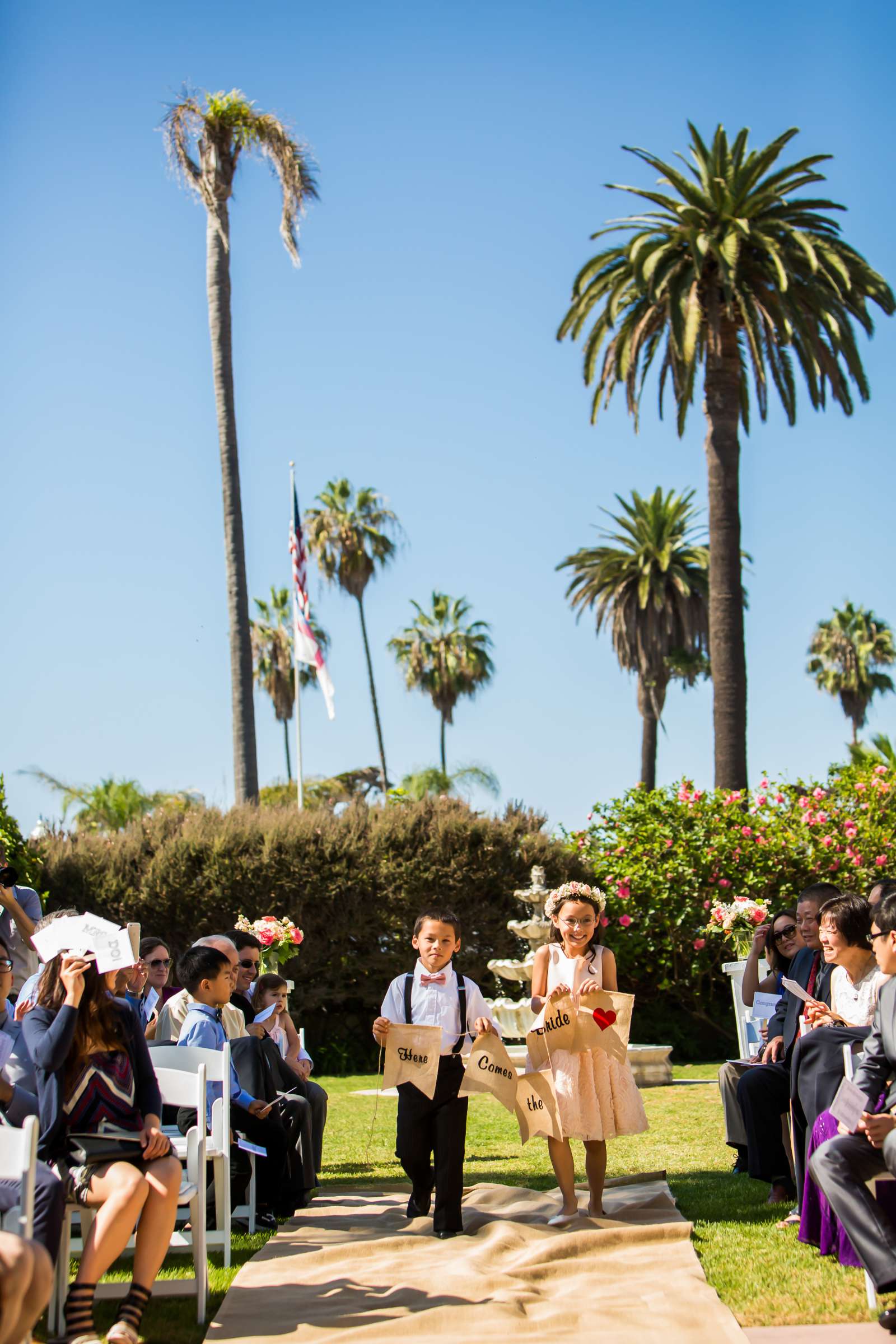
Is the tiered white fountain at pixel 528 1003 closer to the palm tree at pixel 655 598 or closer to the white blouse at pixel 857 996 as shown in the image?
the white blouse at pixel 857 996

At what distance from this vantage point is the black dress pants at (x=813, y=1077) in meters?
6.02

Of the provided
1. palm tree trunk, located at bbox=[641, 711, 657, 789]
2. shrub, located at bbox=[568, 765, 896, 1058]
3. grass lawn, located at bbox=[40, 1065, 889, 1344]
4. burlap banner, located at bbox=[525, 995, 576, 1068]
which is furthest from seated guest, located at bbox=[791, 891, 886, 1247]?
palm tree trunk, located at bbox=[641, 711, 657, 789]

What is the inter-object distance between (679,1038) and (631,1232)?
1155 cm

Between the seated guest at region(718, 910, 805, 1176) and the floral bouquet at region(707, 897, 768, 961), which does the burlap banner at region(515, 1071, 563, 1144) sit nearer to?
the seated guest at region(718, 910, 805, 1176)

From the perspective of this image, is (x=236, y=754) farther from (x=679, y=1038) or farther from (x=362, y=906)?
(x=679, y=1038)

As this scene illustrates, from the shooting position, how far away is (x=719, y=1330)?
15.5 feet

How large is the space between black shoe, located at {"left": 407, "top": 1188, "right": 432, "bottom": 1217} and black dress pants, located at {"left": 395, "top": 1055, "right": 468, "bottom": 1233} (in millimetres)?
10

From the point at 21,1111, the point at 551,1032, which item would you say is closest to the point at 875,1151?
the point at 551,1032

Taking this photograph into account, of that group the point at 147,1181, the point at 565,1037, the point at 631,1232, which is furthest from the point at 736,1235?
the point at 147,1181

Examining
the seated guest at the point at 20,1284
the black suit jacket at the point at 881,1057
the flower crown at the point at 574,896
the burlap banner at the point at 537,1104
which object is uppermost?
the flower crown at the point at 574,896

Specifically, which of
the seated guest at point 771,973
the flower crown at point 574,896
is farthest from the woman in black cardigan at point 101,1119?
the seated guest at point 771,973

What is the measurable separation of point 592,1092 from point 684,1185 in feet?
4.91

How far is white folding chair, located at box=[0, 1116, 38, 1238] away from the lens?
3.95 m

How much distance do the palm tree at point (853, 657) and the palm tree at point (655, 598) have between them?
27099mm
